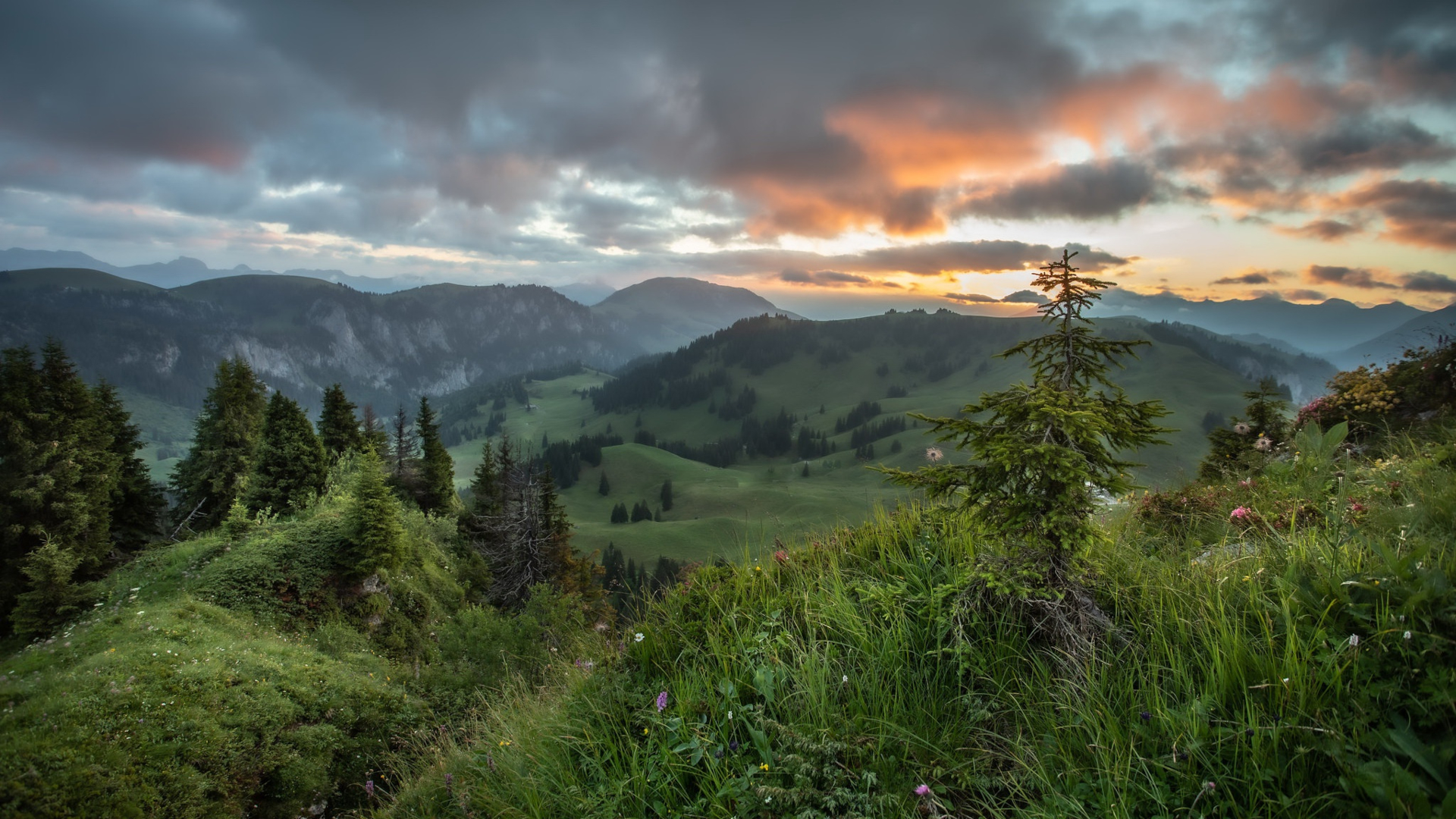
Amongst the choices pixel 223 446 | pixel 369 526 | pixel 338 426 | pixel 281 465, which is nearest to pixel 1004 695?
pixel 369 526

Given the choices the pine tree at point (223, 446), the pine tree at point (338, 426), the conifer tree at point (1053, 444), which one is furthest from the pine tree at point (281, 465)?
the conifer tree at point (1053, 444)

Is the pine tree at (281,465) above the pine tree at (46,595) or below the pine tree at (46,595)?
above

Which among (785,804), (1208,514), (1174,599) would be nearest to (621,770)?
(785,804)

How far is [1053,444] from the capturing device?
11.3 ft

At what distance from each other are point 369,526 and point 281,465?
48.8 feet

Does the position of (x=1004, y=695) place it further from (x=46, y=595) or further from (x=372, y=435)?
(x=372, y=435)

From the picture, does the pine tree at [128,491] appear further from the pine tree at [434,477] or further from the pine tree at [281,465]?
the pine tree at [434,477]

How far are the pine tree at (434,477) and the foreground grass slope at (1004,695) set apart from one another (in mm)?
46436

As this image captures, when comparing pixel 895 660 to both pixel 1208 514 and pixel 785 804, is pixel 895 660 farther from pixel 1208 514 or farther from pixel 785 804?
pixel 1208 514

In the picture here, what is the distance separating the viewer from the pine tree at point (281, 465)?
33406 millimetres

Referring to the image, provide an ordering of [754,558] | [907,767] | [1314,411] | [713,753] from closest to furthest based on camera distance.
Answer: [907,767] → [713,753] → [754,558] → [1314,411]

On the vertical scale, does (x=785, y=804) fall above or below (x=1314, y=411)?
below

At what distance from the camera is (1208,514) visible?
6.75 metres

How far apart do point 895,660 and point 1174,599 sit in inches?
76.1
